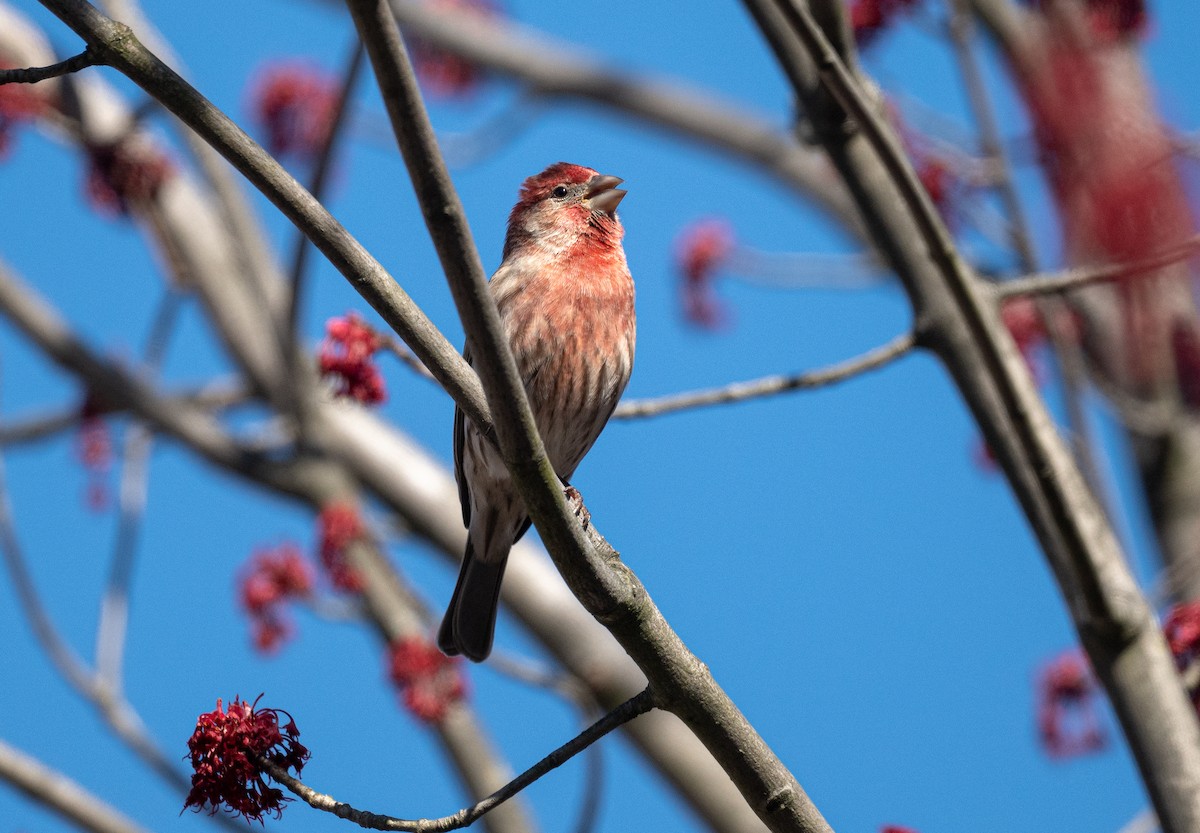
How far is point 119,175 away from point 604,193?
267 centimetres

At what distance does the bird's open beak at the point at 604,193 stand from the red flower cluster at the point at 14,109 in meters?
2.97

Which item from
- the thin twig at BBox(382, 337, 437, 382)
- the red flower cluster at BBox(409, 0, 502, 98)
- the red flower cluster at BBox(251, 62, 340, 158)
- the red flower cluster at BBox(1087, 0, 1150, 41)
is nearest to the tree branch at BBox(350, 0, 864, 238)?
the red flower cluster at BBox(409, 0, 502, 98)

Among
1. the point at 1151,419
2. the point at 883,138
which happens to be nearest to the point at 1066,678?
the point at 1151,419

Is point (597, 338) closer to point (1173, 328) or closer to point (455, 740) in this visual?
point (455, 740)

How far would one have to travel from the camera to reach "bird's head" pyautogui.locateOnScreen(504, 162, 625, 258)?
542cm

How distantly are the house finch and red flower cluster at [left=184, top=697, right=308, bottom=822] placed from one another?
194 centimetres

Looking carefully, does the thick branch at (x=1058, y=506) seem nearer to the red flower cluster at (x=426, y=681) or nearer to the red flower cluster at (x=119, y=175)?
the red flower cluster at (x=426, y=681)

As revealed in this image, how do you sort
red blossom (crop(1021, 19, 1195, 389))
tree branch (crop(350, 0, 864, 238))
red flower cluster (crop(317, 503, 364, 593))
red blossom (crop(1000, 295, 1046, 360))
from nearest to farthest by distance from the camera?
1. red blossom (crop(1021, 19, 1195, 389))
2. red flower cluster (crop(317, 503, 364, 593))
3. red blossom (crop(1000, 295, 1046, 360))
4. tree branch (crop(350, 0, 864, 238))

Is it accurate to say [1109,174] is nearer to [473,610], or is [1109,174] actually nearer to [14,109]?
[473,610]

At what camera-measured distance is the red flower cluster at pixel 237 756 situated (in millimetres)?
2834

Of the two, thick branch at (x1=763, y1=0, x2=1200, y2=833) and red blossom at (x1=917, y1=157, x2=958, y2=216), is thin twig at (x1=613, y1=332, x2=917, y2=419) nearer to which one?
thick branch at (x1=763, y1=0, x2=1200, y2=833)

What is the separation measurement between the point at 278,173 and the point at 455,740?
407 cm

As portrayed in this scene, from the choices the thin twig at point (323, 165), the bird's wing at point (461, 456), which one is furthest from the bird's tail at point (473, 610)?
the thin twig at point (323, 165)

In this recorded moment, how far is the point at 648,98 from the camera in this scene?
37.7 ft
